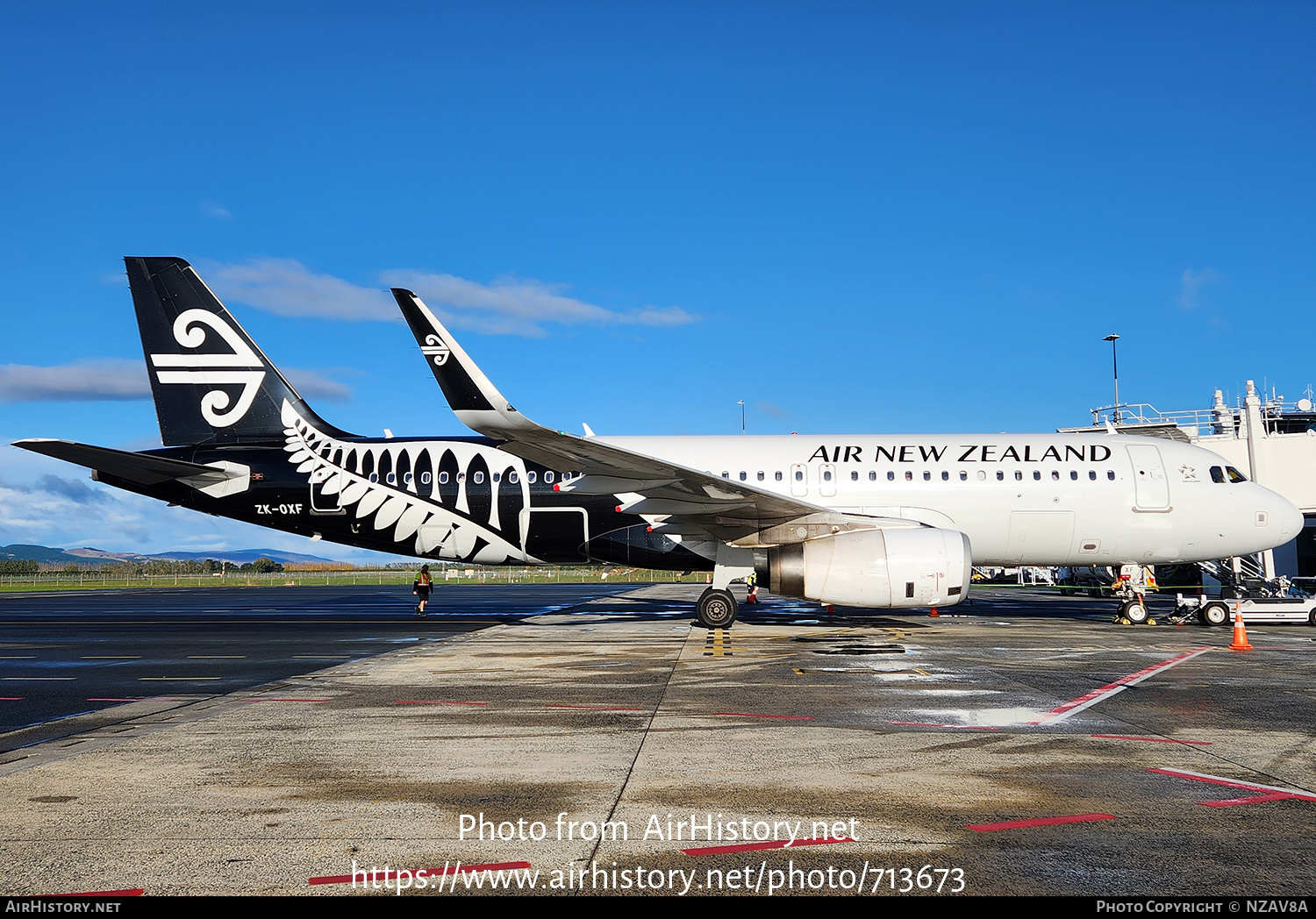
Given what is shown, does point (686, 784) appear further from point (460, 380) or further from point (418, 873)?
point (460, 380)

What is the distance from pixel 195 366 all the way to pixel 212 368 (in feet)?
1.34

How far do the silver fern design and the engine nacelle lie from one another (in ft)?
23.0

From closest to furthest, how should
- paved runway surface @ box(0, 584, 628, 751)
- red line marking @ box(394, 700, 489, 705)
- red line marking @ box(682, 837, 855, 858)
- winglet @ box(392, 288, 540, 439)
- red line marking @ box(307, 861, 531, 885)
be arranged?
red line marking @ box(307, 861, 531, 885) < red line marking @ box(682, 837, 855, 858) < red line marking @ box(394, 700, 489, 705) < paved runway surface @ box(0, 584, 628, 751) < winglet @ box(392, 288, 540, 439)

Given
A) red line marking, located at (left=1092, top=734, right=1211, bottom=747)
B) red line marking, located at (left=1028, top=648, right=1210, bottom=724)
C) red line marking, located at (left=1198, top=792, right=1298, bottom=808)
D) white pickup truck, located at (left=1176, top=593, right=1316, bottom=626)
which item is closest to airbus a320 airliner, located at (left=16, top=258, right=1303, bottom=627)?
white pickup truck, located at (left=1176, top=593, right=1316, bottom=626)

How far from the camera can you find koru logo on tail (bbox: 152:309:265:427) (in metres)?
20.8

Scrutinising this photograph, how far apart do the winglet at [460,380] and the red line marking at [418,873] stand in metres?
10.6

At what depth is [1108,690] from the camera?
1041 centimetres

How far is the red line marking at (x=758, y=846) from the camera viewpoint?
4656mm

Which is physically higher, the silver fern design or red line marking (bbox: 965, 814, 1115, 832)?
the silver fern design

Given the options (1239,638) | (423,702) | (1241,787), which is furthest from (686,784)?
(1239,638)

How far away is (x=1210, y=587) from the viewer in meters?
36.4

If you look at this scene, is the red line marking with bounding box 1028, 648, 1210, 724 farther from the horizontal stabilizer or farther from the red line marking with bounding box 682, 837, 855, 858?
the horizontal stabilizer

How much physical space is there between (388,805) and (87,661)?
1168cm
